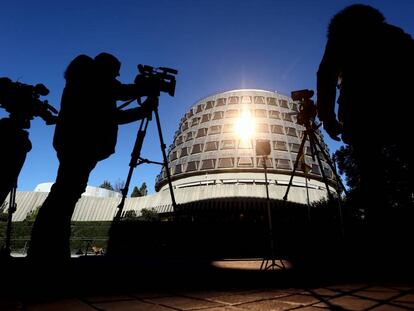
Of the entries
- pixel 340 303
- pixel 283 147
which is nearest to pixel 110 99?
pixel 340 303

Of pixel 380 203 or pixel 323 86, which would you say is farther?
pixel 323 86

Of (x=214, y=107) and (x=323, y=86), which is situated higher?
(x=214, y=107)

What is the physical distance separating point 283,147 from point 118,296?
38334 millimetres

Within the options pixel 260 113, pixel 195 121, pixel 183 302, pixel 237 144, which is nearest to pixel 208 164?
pixel 237 144

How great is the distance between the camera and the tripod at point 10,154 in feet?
12.0

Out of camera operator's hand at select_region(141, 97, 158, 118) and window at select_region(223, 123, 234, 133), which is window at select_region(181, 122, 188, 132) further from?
camera operator's hand at select_region(141, 97, 158, 118)

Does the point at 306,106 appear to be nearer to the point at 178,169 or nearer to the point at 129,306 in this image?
the point at 129,306

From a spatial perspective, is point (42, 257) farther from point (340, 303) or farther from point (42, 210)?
point (340, 303)

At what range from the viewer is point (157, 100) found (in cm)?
426

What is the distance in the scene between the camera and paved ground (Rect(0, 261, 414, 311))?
5.26ft

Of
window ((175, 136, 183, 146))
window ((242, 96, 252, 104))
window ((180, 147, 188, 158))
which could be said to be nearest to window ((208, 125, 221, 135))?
window ((180, 147, 188, 158))

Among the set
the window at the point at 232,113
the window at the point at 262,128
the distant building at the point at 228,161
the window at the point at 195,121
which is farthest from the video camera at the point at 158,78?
the window at the point at 195,121

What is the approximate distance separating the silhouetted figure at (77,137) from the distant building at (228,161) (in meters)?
25.2

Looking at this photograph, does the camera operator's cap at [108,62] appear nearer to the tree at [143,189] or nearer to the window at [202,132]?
the window at [202,132]
